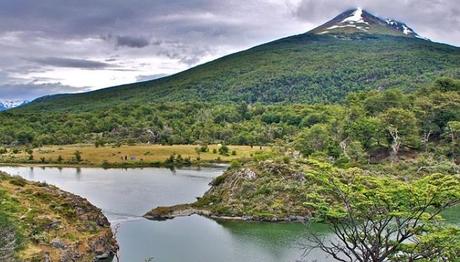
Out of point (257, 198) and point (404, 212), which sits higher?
point (404, 212)

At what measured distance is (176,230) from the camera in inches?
2092

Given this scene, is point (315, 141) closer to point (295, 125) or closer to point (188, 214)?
point (188, 214)

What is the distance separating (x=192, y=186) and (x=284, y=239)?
32.6 meters

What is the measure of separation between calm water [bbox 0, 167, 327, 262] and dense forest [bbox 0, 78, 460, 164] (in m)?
26.7

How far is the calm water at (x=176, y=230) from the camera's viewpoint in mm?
44281

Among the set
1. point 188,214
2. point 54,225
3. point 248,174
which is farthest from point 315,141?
point 54,225

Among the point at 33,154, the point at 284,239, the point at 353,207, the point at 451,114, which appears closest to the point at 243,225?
the point at 284,239

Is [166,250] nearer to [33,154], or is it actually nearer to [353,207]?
[353,207]

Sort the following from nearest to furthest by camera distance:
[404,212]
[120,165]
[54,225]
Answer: [404,212] < [54,225] < [120,165]

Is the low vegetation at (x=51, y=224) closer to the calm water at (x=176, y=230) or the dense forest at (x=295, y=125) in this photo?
the calm water at (x=176, y=230)

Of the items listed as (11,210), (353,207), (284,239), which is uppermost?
(353,207)

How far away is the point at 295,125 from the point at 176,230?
96.4 m

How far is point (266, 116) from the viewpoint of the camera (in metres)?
164

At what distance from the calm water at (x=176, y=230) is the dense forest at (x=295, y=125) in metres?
26.7
